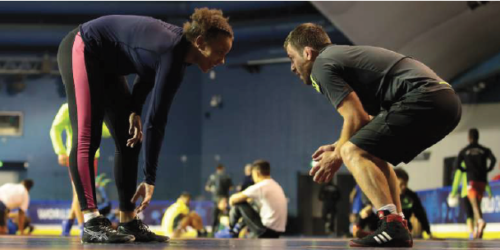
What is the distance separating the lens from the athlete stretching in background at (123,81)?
3422 mm

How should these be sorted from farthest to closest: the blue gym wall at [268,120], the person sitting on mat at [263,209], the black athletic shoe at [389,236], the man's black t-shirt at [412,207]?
the blue gym wall at [268,120], the man's black t-shirt at [412,207], the person sitting on mat at [263,209], the black athletic shoe at [389,236]

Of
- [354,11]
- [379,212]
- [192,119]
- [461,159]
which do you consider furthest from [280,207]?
[192,119]

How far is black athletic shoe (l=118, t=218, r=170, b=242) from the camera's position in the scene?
373 cm

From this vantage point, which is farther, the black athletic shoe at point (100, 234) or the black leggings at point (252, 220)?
the black leggings at point (252, 220)

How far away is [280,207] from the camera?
6781mm

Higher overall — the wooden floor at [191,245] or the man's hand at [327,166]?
the man's hand at [327,166]

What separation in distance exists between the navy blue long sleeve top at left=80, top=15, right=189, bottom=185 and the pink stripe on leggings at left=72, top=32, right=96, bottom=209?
130 mm

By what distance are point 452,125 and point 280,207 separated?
350 centimetres

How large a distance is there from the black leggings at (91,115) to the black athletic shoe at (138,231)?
0.09 metres

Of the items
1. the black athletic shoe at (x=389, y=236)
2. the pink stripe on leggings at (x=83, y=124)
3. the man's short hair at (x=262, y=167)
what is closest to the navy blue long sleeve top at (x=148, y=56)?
the pink stripe on leggings at (x=83, y=124)

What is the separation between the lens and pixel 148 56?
11.4ft

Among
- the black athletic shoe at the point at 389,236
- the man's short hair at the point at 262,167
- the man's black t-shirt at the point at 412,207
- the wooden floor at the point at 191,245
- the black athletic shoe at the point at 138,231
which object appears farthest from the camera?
the man's black t-shirt at the point at 412,207

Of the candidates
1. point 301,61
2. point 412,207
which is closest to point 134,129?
point 301,61

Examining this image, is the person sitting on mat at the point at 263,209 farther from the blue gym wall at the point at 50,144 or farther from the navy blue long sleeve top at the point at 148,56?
the blue gym wall at the point at 50,144
